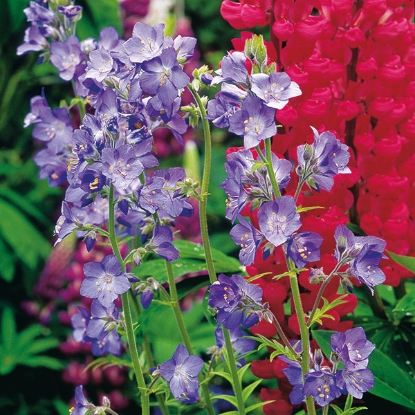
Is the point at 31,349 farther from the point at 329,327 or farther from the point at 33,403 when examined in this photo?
the point at 329,327

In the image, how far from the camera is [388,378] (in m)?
0.96

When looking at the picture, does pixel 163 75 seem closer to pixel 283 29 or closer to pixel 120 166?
pixel 120 166

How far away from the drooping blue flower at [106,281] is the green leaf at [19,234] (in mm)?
1053

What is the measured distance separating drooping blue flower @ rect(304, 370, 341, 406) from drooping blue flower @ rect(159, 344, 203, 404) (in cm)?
14

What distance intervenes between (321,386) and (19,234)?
1229mm

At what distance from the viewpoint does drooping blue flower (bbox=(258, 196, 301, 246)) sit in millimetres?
715

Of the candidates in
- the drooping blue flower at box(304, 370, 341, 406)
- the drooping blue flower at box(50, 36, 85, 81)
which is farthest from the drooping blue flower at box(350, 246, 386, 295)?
the drooping blue flower at box(50, 36, 85, 81)

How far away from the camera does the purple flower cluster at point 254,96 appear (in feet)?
2.34

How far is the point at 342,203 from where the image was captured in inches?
40.6

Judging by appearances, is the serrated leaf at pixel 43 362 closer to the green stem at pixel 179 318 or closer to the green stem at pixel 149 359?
the green stem at pixel 149 359

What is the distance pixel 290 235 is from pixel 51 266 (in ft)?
3.94

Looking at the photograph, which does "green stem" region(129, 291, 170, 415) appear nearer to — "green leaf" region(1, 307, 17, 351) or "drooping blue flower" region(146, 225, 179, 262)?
"drooping blue flower" region(146, 225, 179, 262)

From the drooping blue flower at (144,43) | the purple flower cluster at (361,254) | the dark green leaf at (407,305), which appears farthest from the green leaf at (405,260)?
the drooping blue flower at (144,43)

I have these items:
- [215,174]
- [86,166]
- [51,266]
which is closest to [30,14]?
[86,166]
